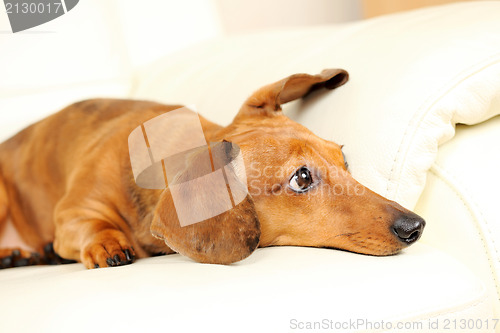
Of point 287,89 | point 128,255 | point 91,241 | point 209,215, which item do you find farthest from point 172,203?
point 287,89

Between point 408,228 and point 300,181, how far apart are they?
0.85 feet

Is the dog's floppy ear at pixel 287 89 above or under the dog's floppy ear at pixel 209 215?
above

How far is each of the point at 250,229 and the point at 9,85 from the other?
1.46 m

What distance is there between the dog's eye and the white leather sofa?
0.14 m

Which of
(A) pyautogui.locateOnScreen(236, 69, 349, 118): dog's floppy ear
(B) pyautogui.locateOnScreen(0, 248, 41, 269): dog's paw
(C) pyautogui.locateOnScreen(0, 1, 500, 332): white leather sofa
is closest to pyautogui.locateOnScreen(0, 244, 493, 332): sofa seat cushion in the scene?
(C) pyautogui.locateOnScreen(0, 1, 500, 332): white leather sofa

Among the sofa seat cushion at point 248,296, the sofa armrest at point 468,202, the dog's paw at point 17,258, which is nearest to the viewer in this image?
the sofa seat cushion at point 248,296

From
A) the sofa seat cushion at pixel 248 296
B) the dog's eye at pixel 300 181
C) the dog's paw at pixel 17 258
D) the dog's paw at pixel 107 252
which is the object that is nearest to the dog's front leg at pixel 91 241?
the dog's paw at pixel 107 252

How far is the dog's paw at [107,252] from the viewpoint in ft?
4.14

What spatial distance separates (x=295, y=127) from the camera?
1.37 metres

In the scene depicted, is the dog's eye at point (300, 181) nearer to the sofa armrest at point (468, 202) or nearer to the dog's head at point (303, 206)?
the dog's head at point (303, 206)

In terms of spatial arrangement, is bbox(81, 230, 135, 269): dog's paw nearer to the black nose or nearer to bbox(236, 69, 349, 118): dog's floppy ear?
bbox(236, 69, 349, 118): dog's floppy ear

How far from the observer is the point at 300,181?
4.05 feet

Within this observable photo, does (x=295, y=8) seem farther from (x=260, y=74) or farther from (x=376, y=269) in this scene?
(x=376, y=269)

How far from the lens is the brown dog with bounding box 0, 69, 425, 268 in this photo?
1133 mm
